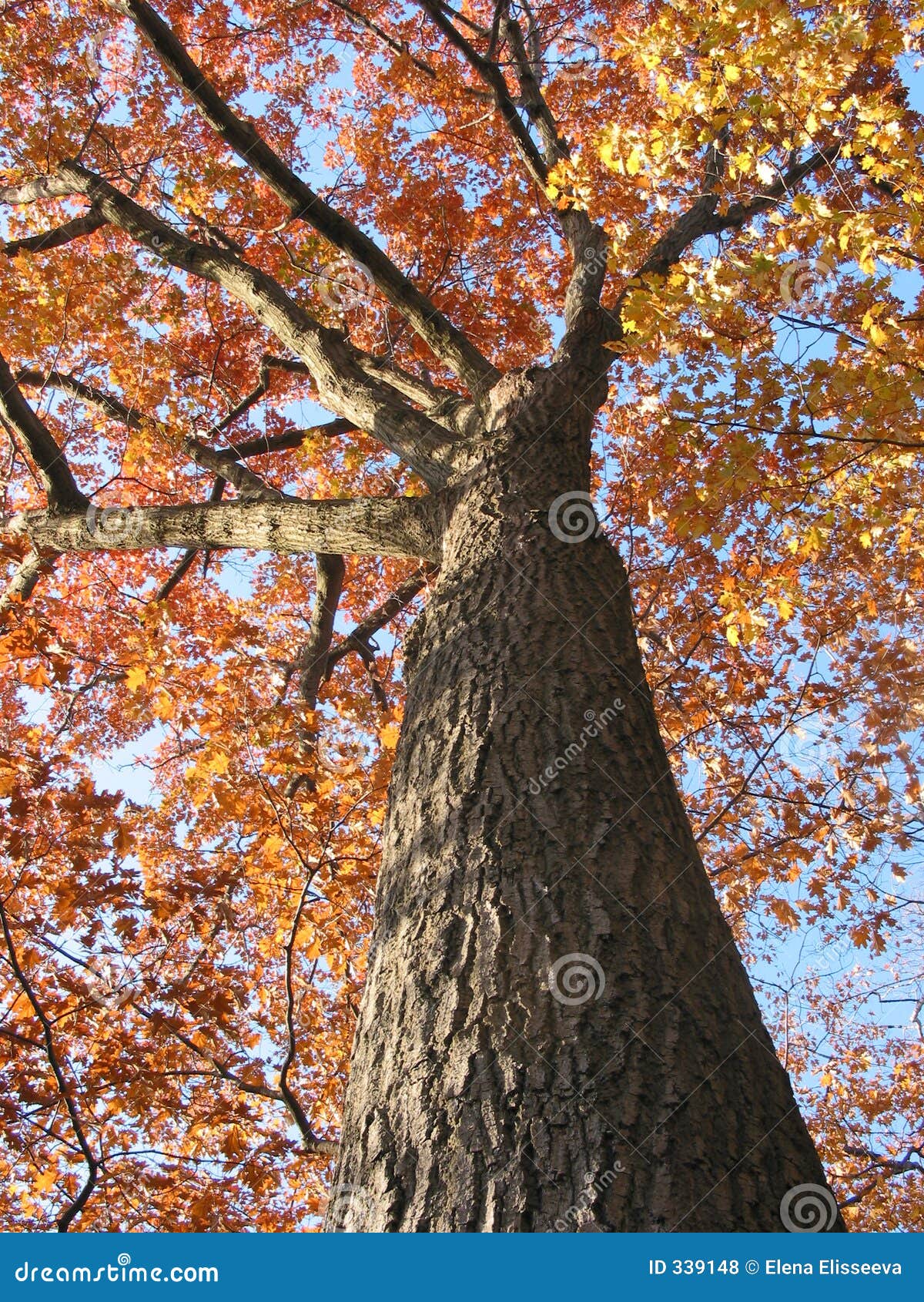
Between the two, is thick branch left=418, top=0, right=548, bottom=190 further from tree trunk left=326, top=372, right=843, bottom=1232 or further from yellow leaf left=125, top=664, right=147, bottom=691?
tree trunk left=326, top=372, right=843, bottom=1232

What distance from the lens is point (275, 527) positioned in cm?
468

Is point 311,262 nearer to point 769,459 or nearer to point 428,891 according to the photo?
point 769,459

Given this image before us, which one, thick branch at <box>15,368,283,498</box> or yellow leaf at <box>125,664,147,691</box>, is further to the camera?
thick branch at <box>15,368,283,498</box>

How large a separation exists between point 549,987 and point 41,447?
5439mm

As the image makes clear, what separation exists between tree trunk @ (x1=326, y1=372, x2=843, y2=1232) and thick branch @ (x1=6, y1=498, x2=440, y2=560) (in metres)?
1.27

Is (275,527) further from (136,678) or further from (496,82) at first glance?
(496,82)

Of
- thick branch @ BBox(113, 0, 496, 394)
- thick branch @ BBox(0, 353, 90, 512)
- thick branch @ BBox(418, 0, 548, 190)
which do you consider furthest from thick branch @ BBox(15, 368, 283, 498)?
thick branch @ BBox(418, 0, 548, 190)

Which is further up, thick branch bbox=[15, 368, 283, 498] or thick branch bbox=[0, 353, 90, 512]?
thick branch bbox=[15, 368, 283, 498]

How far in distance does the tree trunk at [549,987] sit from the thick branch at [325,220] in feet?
10.7

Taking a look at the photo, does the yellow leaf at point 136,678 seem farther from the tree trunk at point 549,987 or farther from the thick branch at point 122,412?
the tree trunk at point 549,987

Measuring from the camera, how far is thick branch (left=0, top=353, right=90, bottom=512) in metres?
5.66

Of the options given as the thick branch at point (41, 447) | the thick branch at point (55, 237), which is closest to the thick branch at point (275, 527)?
the thick branch at point (41, 447)

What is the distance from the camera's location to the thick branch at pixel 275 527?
14.4 feet

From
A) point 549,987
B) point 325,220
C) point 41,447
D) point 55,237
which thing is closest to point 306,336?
point 325,220
